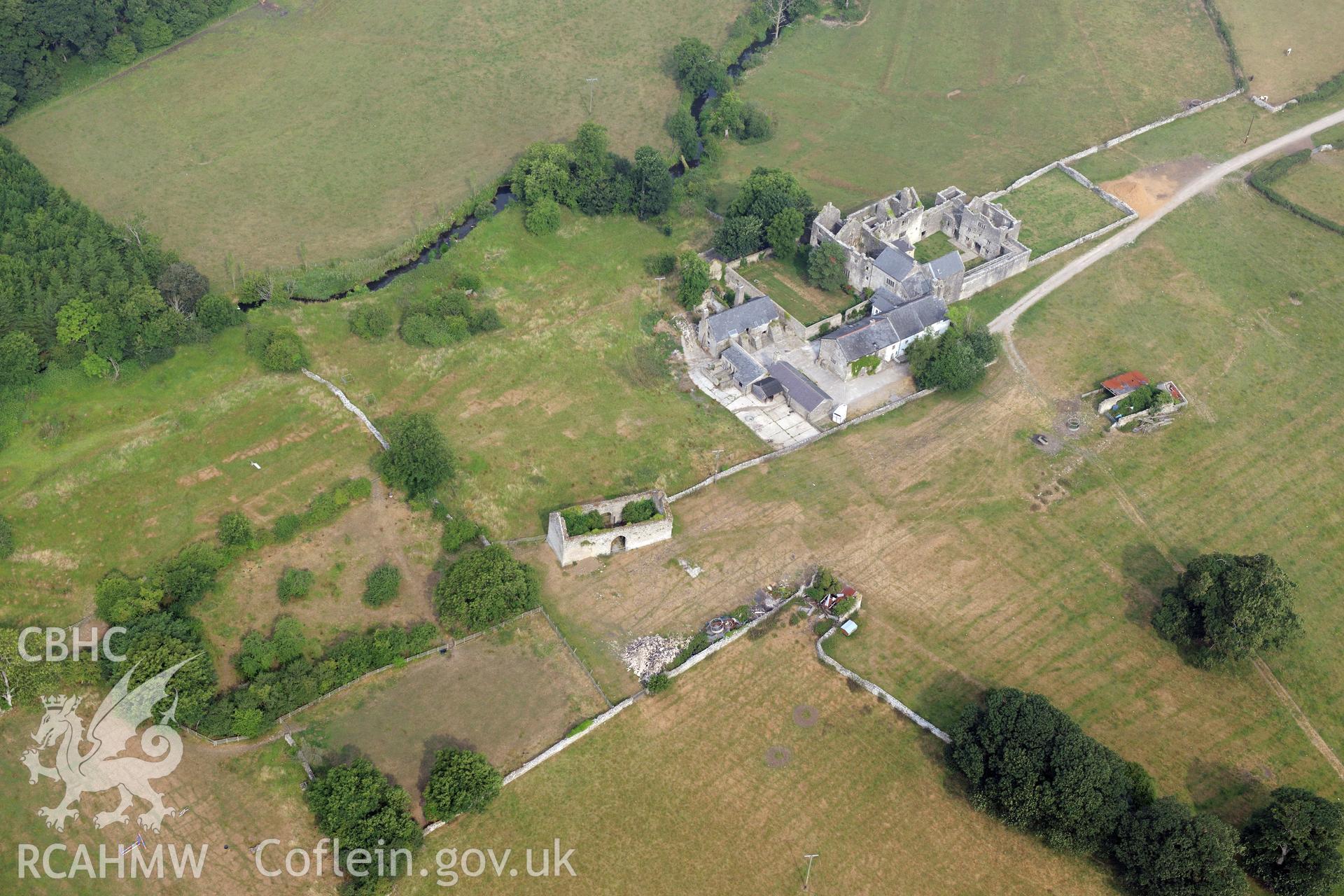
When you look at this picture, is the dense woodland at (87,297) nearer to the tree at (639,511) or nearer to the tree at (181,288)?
the tree at (181,288)

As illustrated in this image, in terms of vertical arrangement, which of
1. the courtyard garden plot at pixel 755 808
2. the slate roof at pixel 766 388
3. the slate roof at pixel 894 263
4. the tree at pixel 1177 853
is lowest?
the courtyard garden plot at pixel 755 808

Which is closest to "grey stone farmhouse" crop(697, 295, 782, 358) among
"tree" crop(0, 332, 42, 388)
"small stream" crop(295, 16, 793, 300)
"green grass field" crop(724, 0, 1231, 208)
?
"green grass field" crop(724, 0, 1231, 208)

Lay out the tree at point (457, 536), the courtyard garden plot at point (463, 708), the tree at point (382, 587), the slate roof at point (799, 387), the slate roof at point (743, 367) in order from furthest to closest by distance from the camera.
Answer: the slate roof at point (743, 367)
the slate roof at point (799, 387)
the tree at point (457, 536)
the tree at point (382, 587)
the courtyard garden plot at point (463, 708)

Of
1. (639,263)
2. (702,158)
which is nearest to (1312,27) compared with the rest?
(702,158)

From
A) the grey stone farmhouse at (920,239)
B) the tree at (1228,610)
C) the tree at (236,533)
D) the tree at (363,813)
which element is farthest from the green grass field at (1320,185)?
the tree at (236,533)

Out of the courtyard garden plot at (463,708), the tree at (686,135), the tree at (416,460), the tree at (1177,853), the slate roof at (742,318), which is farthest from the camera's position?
the tree at (686,135)
